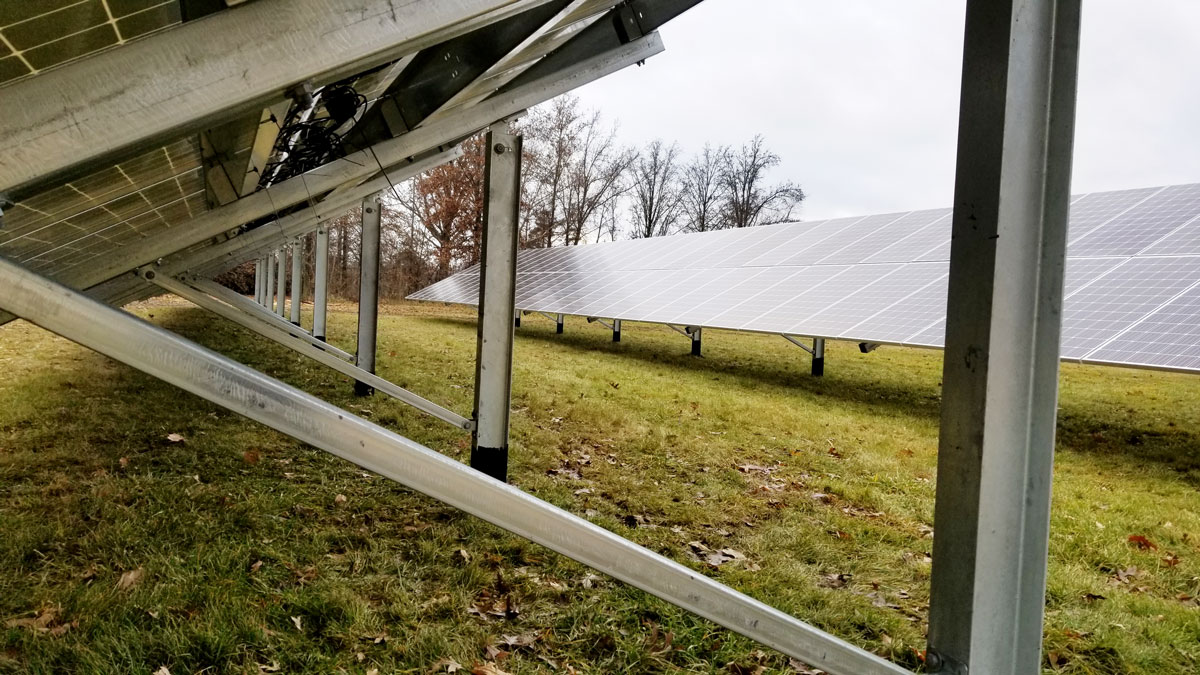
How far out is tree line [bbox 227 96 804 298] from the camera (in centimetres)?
2378

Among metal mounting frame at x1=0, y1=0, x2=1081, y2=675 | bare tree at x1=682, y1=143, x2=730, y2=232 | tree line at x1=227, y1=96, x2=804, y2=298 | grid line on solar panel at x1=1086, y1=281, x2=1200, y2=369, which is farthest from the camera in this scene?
bare tree at x1=682, y1=143, x2=730, y2=232

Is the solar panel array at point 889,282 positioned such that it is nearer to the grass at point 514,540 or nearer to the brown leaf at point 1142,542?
the grass at point 514,540

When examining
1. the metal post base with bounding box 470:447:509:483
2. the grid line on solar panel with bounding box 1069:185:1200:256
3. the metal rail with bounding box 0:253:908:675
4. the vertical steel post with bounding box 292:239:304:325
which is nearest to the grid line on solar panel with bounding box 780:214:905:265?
the grid line on solar panel with bounding box 1069:185:1200:256

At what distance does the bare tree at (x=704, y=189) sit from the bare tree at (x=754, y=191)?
329mm

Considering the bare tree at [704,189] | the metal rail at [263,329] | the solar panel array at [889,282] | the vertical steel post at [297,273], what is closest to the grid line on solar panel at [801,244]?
the solar panel array at [889,282]

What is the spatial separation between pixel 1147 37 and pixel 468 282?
103ft

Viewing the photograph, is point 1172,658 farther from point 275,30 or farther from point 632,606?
point 275,30

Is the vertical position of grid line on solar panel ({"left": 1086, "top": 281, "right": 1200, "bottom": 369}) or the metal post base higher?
grid line on solar panel ({"left": 1086, "top": 281, "right": 1200, "bottom": 369})

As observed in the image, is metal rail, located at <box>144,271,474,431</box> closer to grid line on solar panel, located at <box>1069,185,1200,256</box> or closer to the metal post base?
the metal post base

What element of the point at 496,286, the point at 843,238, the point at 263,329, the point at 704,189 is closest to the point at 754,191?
the point at 704,189

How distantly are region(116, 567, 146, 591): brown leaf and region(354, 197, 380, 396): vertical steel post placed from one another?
315 cm

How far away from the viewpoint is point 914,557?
286 cm

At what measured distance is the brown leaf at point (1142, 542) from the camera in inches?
119

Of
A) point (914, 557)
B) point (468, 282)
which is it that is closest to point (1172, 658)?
point (914, 557)
